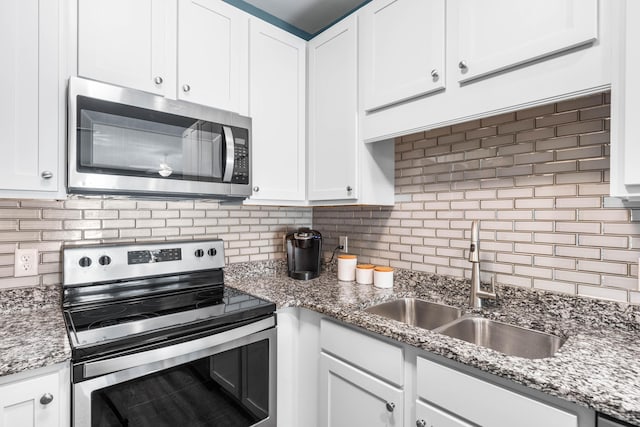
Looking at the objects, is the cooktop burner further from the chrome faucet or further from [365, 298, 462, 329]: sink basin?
the chrome faucet

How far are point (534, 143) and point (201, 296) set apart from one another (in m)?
1.73

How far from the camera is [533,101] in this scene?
1153 mm

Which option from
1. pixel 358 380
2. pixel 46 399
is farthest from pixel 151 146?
pixel 358 380

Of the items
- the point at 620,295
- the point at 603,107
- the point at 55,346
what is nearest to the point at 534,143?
the point at 603,107

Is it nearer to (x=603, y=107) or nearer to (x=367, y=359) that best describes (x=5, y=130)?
(x=367, y=359)

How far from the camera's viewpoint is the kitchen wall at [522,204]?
1.24 m

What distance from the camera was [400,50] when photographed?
1567 millimetres

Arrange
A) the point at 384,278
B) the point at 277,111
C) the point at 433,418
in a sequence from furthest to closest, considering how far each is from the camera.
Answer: the point at 277,111 → the point at 384,278 → the point at 433,418

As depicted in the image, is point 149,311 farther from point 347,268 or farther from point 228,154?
point 347,268

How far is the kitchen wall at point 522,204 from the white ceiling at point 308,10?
96cm

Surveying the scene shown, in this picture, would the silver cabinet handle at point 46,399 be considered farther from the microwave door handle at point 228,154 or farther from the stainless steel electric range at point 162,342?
the microwave door handle at point 228,154

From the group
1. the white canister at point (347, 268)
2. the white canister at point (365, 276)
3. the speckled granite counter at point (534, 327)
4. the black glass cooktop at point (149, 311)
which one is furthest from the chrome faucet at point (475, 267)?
the black glass cooktop at point (149, 311)

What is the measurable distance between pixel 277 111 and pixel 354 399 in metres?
1.57

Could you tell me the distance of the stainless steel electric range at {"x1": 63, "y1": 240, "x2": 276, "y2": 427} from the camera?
1.08 metres
